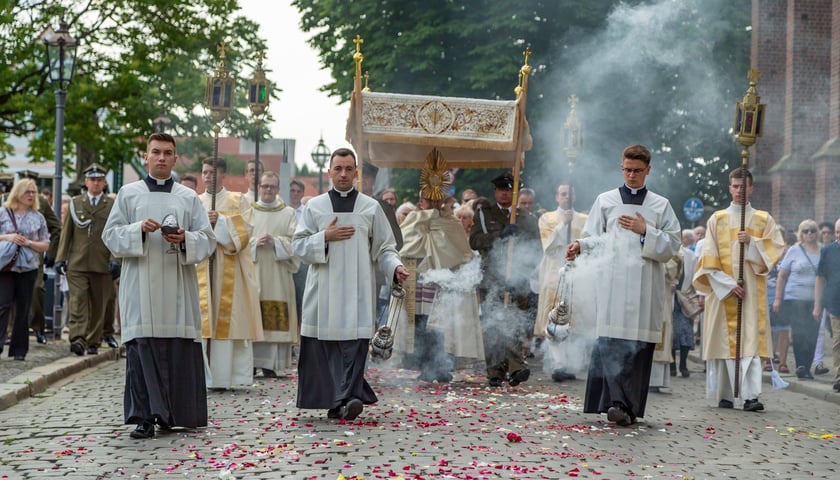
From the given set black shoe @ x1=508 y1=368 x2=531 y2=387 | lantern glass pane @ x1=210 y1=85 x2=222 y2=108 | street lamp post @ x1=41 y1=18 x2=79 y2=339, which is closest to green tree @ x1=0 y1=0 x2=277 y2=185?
street lamp post @ x1=41 y1=18 x2=79 y2=339

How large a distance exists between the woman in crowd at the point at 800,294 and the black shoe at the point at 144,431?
902 centimetres

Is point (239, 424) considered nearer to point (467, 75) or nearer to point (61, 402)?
point (61, 402)

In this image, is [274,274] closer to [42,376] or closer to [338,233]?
[42,376]

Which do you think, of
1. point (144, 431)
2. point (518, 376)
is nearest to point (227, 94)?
point (518, 376)

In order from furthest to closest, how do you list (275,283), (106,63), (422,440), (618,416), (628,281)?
(106,63), (275,283), (628,281), (618,416), (422,440)

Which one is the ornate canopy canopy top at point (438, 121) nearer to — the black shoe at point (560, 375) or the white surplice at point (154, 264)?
the black shoe at point (560, 375)

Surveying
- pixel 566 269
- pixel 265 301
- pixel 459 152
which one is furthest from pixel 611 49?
pixel 566 269

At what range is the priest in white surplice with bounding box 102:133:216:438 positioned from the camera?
879cm

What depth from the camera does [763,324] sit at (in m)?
11.8

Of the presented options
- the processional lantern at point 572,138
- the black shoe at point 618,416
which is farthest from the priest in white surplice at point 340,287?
the processional lantern at point 572,138

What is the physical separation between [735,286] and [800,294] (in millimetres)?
4186

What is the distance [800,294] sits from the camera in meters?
15.6

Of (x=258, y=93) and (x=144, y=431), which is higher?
(x=258, y=93)

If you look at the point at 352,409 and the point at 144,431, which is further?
the point at 352,409
